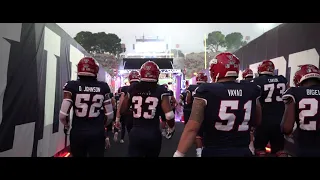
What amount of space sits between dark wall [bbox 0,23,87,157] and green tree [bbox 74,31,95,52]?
86.2ft

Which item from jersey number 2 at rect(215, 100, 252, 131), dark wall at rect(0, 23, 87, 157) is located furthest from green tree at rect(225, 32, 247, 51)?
jersey number 2 at rect(215, 100, 252, 131)

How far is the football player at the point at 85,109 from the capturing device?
15.2ft

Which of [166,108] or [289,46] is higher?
[289,46]

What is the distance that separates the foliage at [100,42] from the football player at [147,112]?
29535 mm

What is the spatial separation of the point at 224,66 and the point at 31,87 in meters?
3.54

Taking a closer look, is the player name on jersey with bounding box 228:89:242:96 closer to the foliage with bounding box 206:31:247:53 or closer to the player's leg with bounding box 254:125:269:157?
the player's leg with bounding box 254:125:269:157

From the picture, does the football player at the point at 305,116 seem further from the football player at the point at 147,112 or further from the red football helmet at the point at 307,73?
the football player at the point at 147,112

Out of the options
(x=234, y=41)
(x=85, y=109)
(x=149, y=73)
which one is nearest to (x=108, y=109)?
(x=85, y=109)

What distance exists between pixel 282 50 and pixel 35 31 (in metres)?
6.66

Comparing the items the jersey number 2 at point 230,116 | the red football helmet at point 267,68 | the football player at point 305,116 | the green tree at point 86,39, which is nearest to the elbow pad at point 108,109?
the jersey number 2 at point 230,116

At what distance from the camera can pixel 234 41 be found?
43.2m

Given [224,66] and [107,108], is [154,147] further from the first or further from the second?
[224,66]

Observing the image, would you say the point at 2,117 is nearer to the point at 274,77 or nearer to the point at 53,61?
the point at 53,61

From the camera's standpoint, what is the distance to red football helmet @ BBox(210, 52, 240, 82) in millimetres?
3287
